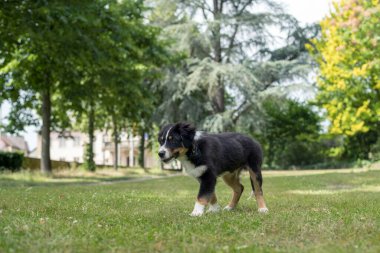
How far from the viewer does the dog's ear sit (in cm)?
746

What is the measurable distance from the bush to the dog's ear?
87.5 feet

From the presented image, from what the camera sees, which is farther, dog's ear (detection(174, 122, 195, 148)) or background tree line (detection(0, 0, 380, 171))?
background tree line (detection(0, 0, 380, 171))

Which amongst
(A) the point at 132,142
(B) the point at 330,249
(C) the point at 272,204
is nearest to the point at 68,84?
(C) the point at 272,204

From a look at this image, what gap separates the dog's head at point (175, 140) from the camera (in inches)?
286

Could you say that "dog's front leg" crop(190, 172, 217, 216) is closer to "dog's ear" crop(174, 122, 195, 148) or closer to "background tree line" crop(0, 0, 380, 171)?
"dog's ear" crop(174, 122, 195, 148)

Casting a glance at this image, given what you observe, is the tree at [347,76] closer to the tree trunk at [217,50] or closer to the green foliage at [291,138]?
the tree trunk at [217,50]

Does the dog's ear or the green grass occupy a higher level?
the dog's ear

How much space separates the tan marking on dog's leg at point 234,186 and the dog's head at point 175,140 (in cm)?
149

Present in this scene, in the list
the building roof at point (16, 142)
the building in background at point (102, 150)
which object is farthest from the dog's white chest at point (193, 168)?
the building roof at point (16, 142)

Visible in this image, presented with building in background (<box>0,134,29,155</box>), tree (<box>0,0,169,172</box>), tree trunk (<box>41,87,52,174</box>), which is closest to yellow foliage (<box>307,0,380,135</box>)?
tree (<box>0,0,169,172</box>)

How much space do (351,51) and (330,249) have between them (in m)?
24.7

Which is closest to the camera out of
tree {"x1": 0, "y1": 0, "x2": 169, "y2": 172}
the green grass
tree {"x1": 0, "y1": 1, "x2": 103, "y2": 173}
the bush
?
the green grass

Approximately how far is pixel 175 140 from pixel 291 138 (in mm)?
35385

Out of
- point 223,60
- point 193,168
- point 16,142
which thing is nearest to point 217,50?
point 223,60
